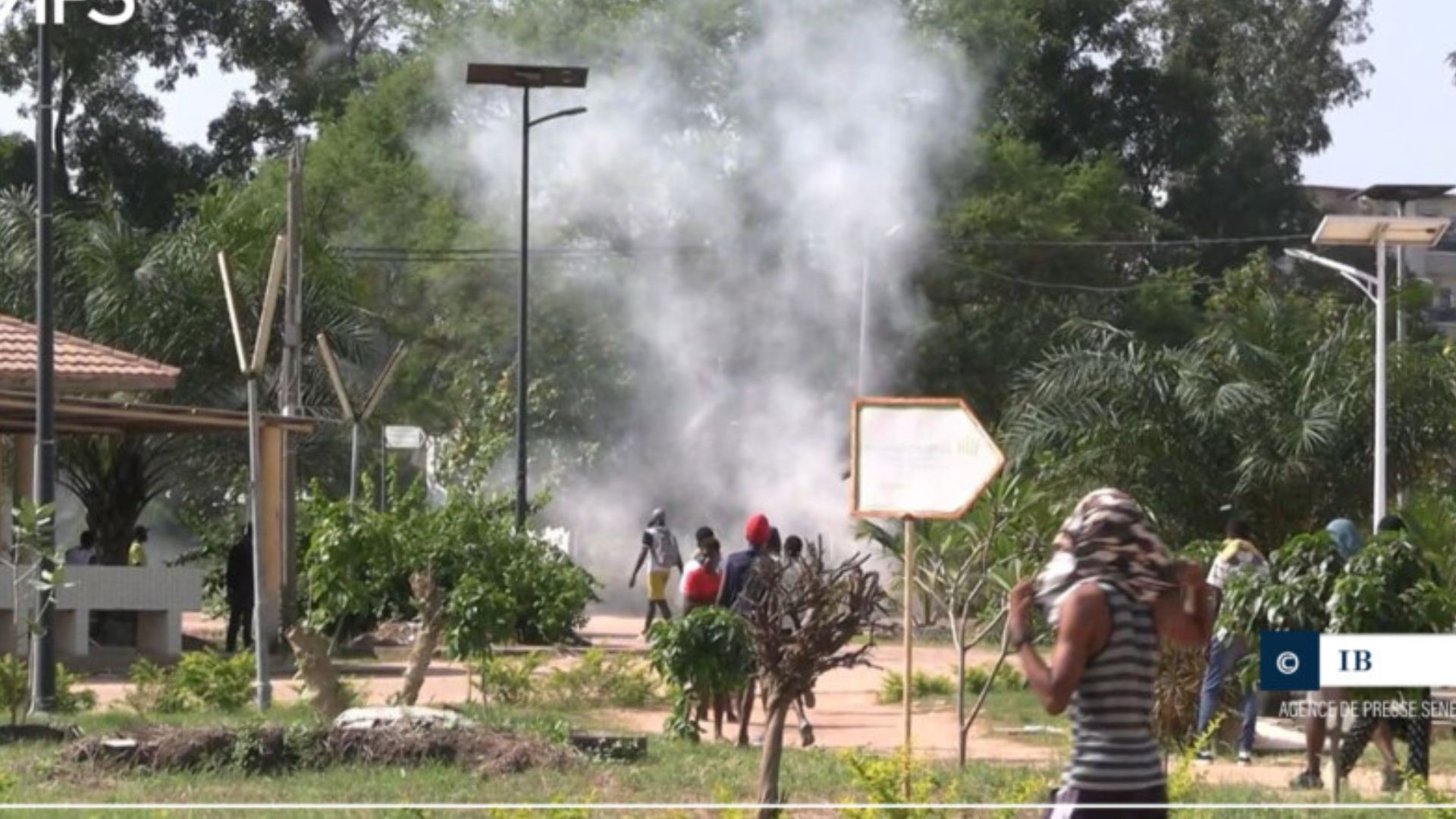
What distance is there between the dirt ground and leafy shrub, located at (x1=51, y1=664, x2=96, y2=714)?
0.44 m

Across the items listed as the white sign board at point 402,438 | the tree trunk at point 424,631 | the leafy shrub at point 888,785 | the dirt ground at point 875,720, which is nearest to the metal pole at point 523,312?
the white sign board at point 402,438

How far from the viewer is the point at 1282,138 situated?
166ft

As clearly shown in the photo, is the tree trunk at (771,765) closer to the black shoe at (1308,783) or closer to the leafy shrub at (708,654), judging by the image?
the black shoe at (1308,783)

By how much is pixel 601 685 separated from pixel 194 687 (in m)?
2.87

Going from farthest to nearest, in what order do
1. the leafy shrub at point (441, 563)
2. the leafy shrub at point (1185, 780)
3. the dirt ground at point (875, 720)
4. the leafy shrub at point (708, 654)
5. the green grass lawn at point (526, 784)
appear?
the leafy shrub at point (441, 563), the leafy shrub at point (708, 654), the dirt ground at point (875, 720), the green grass lawn at point (526, 784), the leafy shrub at point (1185, 780)

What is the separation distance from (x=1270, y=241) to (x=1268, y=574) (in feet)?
121

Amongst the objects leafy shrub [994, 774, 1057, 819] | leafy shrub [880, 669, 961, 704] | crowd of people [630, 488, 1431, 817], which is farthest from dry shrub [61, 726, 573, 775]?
leafy shrub [880, 669, 961, 704]

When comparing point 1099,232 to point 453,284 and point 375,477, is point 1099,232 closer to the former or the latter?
point 453,284

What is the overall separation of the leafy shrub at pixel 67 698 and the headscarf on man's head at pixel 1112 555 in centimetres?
1099

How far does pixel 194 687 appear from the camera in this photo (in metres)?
16.6

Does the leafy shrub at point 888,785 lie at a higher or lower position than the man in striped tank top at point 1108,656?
lower

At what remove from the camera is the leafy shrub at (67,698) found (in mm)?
16438

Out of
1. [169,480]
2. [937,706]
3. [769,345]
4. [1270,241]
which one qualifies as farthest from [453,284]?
[937,706]

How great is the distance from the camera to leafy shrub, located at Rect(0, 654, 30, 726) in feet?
47.6
